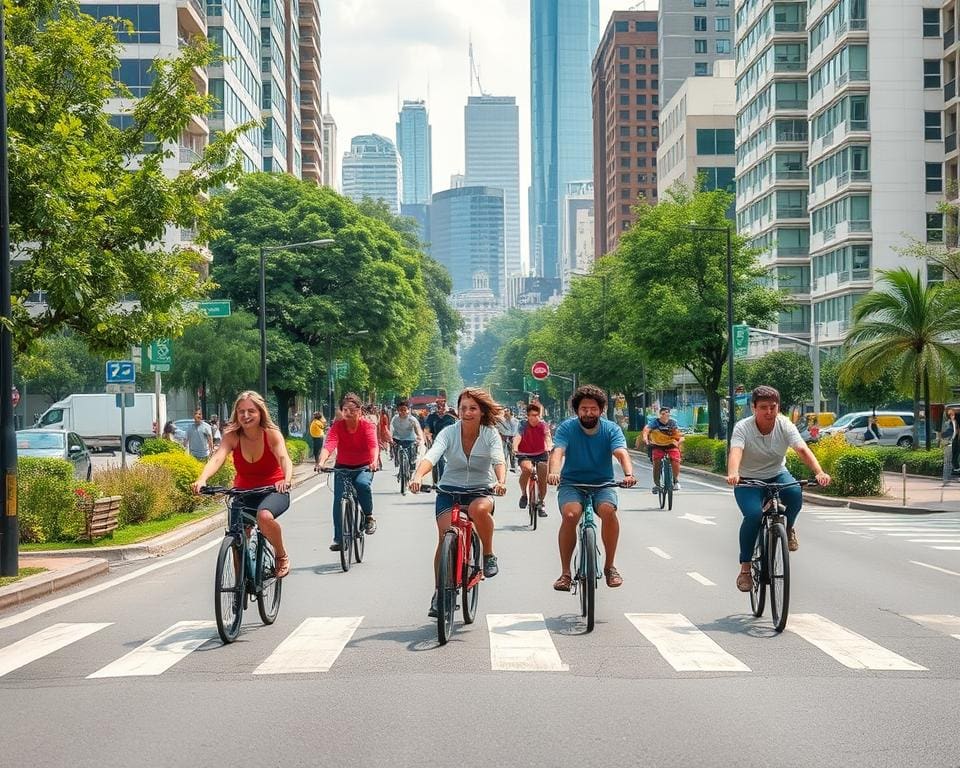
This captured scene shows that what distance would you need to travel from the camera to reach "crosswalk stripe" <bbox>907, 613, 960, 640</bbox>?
998 centimetres

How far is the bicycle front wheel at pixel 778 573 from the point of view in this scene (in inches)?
387

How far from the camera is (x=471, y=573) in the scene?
394 inches

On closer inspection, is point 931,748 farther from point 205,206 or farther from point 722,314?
point 722,314

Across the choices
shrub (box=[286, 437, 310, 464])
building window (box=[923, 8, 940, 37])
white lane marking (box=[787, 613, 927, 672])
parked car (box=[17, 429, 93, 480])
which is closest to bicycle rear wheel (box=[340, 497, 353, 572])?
white lane marking (box=[787, 613, 927, 672])

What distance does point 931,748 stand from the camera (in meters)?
6.18

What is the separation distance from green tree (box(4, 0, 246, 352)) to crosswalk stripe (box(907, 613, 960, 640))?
10227mm

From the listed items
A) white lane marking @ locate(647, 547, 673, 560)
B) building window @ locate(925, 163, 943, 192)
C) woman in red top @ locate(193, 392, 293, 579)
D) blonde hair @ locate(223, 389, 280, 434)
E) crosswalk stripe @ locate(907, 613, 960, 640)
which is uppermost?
building window @ locate(925, 163, 943, 192)

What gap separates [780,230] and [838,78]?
12.1m

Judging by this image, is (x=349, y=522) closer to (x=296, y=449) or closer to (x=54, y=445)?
(x=54, y=445)

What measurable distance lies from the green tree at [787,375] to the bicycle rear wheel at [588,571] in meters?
63.0

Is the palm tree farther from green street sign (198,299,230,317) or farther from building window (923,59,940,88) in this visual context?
building window (923,59,940,88)

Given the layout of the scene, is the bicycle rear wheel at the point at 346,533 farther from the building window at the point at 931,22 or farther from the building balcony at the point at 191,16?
the building window at the point at 931,22

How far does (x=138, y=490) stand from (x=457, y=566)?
11.8m

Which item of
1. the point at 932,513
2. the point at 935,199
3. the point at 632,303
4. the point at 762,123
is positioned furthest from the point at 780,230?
the point at 932,513
